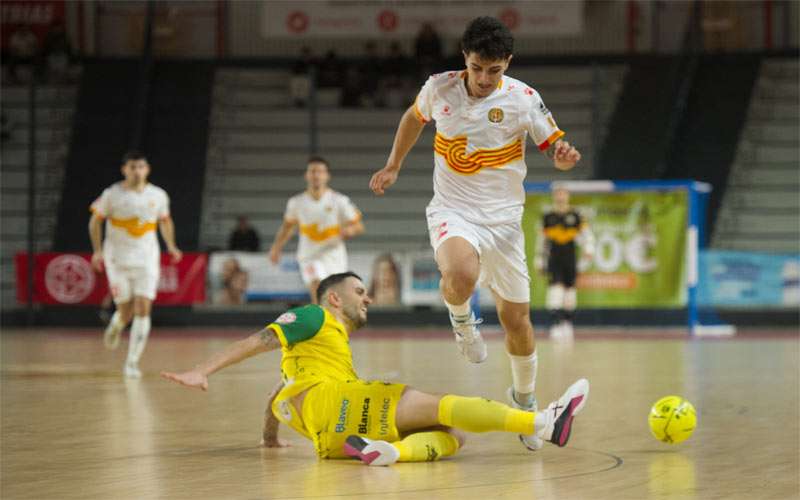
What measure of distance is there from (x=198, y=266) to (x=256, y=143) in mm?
4921

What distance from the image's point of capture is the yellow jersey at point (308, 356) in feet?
23.4

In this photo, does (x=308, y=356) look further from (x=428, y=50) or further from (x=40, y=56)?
(x=40, y=56)

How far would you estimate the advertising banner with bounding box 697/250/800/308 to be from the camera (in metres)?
22.6

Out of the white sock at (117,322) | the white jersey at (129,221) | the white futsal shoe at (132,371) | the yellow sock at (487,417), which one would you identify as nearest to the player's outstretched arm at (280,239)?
the white jersey at (129,221)

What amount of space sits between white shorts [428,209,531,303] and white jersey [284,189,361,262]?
7819mm

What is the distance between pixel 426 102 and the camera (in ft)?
26.2

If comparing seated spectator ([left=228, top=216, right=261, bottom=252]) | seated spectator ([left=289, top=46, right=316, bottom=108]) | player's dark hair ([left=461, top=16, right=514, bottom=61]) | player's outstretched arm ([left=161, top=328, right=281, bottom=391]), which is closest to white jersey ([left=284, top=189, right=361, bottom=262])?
seated spectator ([left=228, top=216, right=261, bottom=252])

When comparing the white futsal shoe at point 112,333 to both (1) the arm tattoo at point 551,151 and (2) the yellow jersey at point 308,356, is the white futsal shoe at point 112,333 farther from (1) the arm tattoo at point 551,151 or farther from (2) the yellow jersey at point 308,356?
(1) the arm tattoo at point 551,151

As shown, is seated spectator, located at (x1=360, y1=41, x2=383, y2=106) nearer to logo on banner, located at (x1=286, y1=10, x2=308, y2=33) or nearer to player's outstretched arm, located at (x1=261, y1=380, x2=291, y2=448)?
logo on banner, located at (x1=286, y1=10, x2=308, y2=33)

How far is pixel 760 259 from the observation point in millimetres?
22594

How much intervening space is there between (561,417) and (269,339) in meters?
1.55

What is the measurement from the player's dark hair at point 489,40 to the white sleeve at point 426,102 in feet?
1.64

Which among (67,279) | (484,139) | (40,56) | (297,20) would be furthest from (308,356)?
(40,56)

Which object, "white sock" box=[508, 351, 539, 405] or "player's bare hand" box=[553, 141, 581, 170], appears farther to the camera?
"white sock" box=[508, 351, 539, 405]
